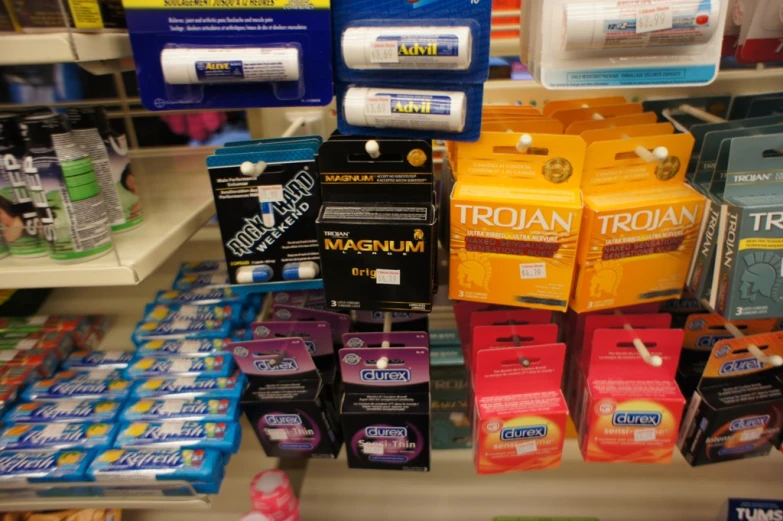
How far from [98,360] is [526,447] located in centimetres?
106

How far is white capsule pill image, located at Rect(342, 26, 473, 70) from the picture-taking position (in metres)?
0.79

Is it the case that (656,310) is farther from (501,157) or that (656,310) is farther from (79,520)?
(79,520)

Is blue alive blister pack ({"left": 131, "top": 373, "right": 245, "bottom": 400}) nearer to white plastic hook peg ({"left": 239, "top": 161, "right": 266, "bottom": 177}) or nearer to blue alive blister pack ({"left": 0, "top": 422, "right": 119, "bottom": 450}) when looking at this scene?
blue alive blister pack ({"left": 0, "top": 422, "right": 119, "bottom": 450})

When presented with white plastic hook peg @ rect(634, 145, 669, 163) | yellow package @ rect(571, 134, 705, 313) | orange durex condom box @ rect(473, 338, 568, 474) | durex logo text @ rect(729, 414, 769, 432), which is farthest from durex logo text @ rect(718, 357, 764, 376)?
white plastic hook peg @ rect(634, 145, 669, 163)

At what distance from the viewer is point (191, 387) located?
3.76 ft

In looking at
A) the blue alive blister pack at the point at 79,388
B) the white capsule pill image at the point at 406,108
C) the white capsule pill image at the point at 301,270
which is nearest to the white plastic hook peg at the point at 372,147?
the white capsule pill image at the point at 406,108

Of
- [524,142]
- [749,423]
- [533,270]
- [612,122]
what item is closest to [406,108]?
[524,142]

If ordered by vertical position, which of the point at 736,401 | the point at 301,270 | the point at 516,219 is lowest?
the point at 736,401

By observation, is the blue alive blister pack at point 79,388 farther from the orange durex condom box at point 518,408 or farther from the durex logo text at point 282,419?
the orange durex condom box at point 518,408

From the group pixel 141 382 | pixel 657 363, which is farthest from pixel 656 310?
pixel 141 382

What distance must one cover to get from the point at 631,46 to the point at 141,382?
4.00 feet

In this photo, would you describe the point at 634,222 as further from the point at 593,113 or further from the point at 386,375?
the point at 386,375

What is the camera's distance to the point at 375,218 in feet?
2.81

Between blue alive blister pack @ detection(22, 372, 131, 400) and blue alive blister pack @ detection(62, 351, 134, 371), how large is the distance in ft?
0.13
